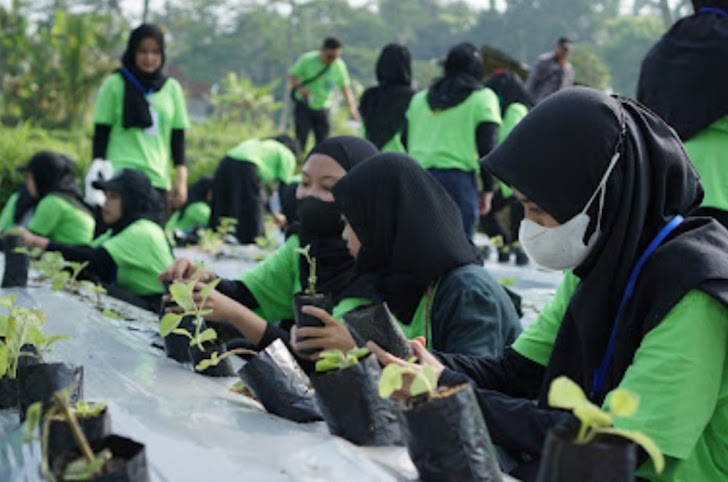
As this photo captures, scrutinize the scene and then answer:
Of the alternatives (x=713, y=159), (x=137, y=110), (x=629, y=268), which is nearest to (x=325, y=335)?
(x=629, y=268)

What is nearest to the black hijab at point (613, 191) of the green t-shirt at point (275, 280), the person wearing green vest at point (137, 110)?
the green t-shirt at point (275, 280)

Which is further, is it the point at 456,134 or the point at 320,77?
the point at 320,77

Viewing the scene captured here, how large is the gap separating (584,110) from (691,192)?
28 cm

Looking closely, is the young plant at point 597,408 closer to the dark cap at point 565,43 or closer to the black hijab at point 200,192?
the dark cap at point 565,43

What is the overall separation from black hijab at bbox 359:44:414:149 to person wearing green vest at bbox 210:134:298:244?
49.3 inches

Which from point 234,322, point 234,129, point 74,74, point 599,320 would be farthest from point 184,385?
point 234,129

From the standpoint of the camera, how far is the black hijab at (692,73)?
3457mm

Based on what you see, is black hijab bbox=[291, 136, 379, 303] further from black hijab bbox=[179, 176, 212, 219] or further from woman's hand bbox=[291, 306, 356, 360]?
black hijab bbox=[179, 176, 212, 219]

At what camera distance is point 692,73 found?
139 inches

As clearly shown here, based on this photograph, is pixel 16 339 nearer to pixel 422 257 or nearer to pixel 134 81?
pixel 422 257

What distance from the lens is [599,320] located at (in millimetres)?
1993

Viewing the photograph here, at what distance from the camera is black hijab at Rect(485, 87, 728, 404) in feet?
6.25

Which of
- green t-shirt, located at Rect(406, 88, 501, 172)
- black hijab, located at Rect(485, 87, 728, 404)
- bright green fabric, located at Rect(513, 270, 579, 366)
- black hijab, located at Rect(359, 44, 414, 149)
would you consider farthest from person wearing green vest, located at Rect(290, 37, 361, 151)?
black hijab, located at Rect(485, 87, 728, 404)

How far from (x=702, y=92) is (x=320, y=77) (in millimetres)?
7222
